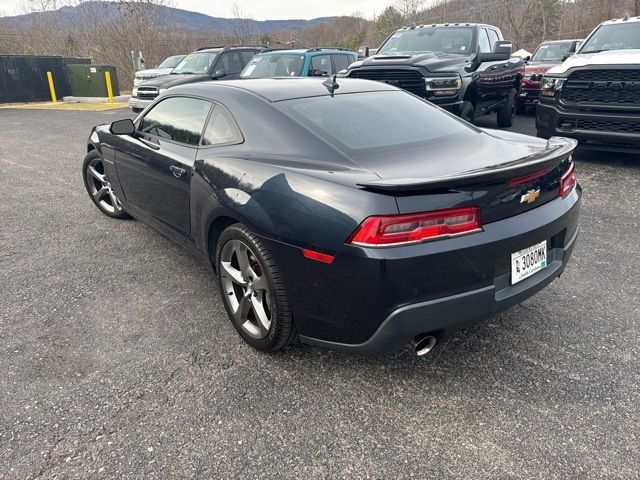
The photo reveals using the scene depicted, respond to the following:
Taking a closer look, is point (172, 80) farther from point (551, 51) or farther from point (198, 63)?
point (551, 51)

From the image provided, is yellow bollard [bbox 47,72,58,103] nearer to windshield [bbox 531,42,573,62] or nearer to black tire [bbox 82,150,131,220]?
black tire [bbox 82,150,131,220]

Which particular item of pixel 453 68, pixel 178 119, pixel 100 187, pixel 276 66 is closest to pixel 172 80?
pixel 276 66

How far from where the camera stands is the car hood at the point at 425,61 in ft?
23.6

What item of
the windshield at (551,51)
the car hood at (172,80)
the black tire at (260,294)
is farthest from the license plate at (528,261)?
the windshield at (551,51)

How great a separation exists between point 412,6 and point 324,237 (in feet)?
166

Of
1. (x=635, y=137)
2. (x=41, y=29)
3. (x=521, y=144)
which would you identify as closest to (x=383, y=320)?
(x=521, y=144)

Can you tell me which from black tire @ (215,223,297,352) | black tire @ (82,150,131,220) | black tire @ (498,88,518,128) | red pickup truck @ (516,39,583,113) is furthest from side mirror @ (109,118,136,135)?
red pickup truck @ (516,39,583,113)

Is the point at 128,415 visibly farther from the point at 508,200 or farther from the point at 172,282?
the point at 508,200

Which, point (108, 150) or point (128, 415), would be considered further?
point (108, 150)

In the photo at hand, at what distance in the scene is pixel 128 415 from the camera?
7.50 ft

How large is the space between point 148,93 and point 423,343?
11.4 m

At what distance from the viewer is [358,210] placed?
2.04m

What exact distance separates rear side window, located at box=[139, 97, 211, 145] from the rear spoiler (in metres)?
1.66

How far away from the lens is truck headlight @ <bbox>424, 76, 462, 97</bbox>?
700 cm
